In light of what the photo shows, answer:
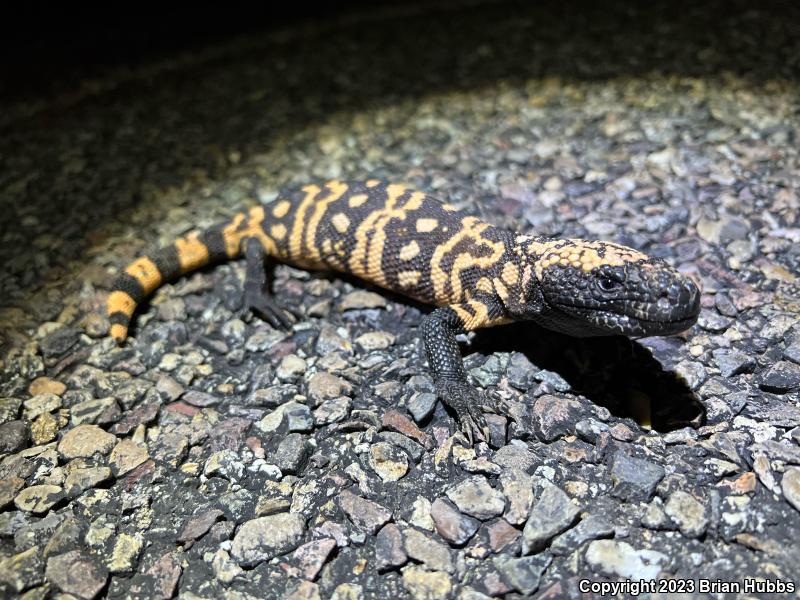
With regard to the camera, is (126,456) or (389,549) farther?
(126,456)

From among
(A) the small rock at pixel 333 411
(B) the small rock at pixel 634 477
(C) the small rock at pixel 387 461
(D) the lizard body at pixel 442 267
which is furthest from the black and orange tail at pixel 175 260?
(B) the small rock at pixel 634 477

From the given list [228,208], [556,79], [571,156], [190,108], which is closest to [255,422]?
[228,208]

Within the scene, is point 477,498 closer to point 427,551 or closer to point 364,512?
point 427,551

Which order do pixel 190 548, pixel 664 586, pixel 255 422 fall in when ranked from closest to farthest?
pixel 664 586 < pixel 190 548 < pixel 255 422

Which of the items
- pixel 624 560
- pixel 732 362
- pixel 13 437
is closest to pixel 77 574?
pixel 13 437

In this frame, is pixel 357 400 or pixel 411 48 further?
pixel 411 48

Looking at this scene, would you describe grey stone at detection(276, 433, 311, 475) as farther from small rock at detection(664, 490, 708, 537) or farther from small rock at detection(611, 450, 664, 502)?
small rock at detection(664, 490, 708, 537)

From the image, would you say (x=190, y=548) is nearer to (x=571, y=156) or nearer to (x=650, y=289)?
(x=650, y=289)
